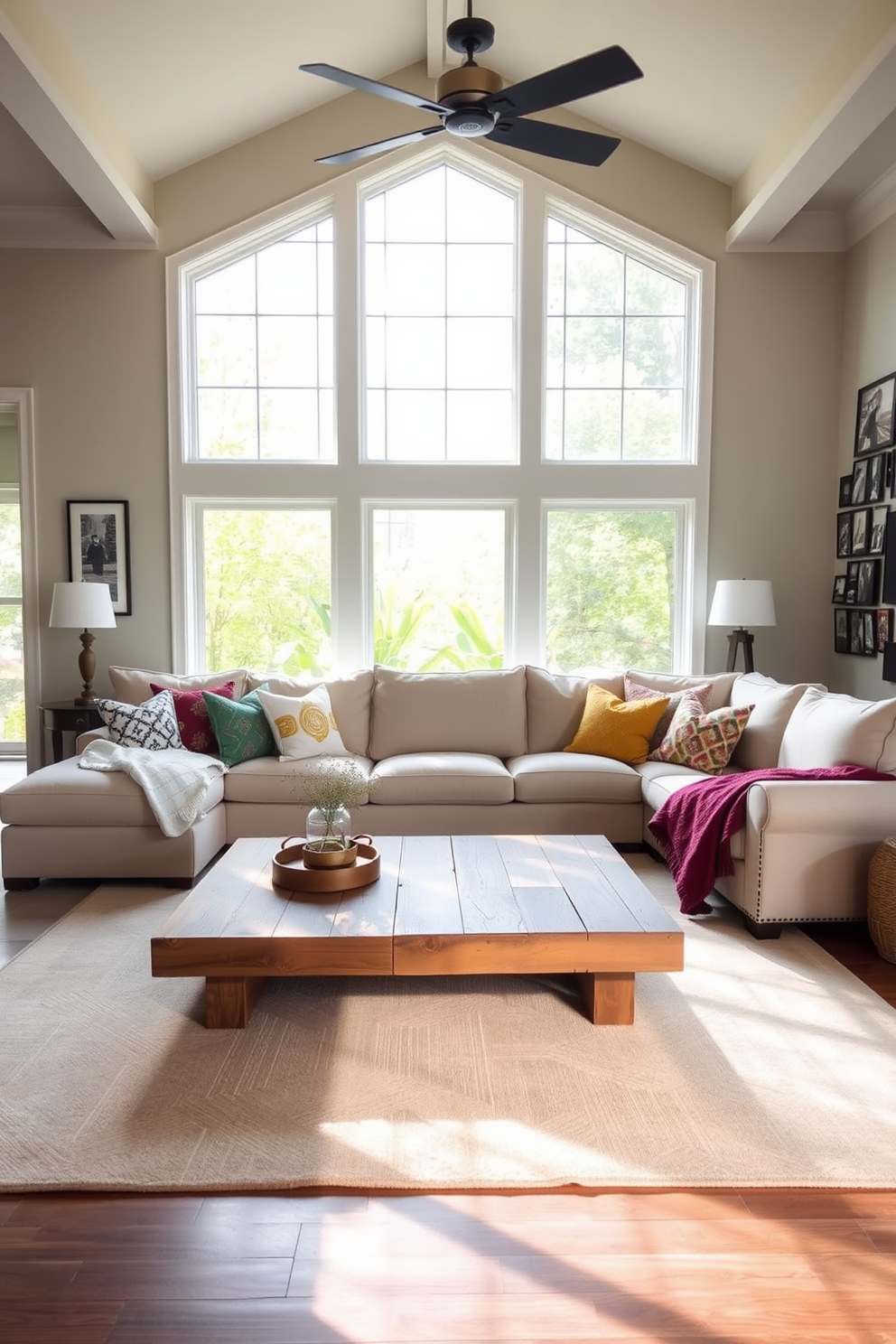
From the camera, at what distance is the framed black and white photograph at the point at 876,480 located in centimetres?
491

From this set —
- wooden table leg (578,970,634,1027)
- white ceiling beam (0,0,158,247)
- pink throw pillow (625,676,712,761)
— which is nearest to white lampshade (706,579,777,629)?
pink throw pillow (625,676,712,761)

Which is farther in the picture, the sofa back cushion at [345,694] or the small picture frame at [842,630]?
the small picture frame at [842,630]

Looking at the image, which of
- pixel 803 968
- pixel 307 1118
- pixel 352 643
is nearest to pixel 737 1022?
pixel 803 968

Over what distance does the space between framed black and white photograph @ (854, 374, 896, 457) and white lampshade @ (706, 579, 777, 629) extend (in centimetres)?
91

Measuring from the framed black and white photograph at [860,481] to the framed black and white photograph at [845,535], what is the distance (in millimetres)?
115

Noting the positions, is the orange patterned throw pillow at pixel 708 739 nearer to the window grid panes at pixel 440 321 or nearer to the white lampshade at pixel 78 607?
the window grid panes at pixel 440 321

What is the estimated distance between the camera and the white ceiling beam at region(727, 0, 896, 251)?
364 cm

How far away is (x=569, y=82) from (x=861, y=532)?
10.4ft

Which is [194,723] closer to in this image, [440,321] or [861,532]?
[440,321]

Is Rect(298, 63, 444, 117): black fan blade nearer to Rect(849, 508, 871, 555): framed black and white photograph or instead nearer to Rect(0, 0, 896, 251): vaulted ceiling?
Rect(0, 0, 896, 251): vaulted ceiling

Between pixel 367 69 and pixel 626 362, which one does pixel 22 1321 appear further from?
pixel 367 69

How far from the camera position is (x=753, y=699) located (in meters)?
4.62

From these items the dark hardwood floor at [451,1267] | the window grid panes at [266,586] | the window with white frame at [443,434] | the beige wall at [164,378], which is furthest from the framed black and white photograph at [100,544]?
the dark hardwood floor at [451,1267]

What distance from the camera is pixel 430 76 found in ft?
17.9
